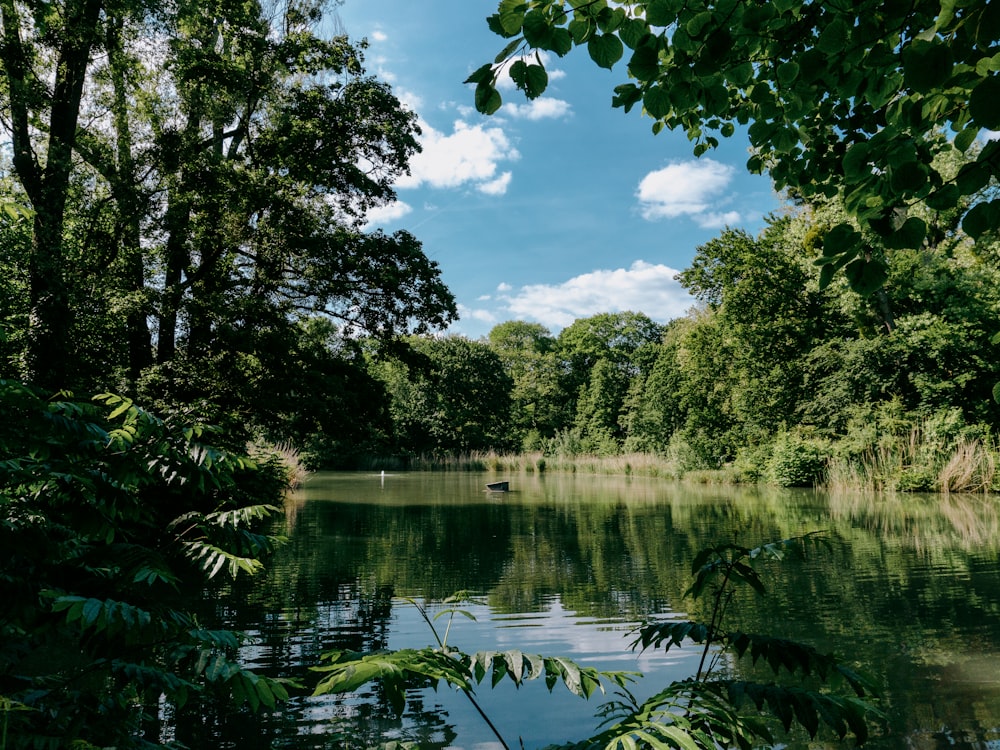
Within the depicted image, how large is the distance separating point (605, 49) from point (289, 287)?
497 inches

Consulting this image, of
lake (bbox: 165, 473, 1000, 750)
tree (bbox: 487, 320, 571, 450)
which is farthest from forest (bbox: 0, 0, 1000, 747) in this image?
tree (bbox: 487, 320, 571, 450)

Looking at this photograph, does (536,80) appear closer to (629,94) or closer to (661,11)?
(661,11)

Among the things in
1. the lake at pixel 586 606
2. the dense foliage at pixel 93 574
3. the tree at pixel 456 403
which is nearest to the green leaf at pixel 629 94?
the dense foliage at pixel 93 574

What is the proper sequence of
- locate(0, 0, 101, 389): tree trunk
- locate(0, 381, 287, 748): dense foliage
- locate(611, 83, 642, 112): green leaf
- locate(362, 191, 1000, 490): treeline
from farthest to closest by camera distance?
locate(362, 191, 1000, 490): treeline
locate(0, 0, 101, 389): tree trunk
locate(611, 83, 642, 112): green leaf
locate(0, 381, 287, 748): dense foliage

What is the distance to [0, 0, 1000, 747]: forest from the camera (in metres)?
1.82

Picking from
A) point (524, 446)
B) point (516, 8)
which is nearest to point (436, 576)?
point (516, 8)

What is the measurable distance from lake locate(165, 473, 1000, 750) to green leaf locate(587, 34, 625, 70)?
259 cm

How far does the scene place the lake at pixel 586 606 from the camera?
11.1ft

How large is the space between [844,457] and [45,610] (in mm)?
20175

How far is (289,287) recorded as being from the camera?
528 inches

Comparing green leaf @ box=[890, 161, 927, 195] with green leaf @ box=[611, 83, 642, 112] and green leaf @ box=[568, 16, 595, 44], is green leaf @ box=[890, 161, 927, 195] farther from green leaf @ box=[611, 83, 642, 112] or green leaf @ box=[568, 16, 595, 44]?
green leaf @ box=[611, 83, 642, 112]

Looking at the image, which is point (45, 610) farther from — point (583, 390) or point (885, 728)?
point (583, 390)

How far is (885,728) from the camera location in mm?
3164

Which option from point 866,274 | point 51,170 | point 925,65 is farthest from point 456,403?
point 925,65
